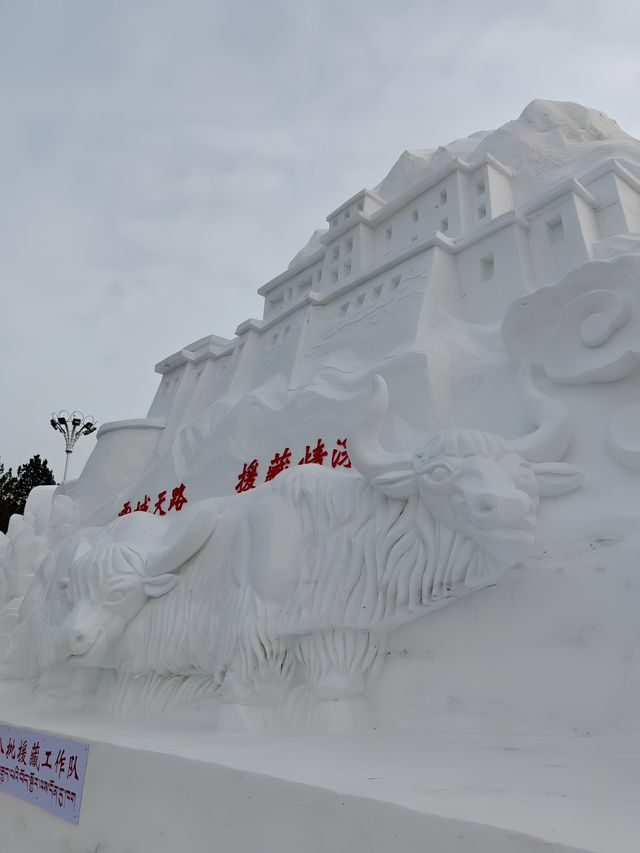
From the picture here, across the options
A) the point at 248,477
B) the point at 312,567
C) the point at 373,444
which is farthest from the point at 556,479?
the point at 248,477

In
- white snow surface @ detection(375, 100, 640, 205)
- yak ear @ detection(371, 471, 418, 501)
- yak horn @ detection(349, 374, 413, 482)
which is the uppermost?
white snow surface @ detection(375, 100, 640, 205)

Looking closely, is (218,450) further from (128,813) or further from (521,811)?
(521,811)

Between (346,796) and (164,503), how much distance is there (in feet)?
15.6

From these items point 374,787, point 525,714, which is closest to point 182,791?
point 374,787

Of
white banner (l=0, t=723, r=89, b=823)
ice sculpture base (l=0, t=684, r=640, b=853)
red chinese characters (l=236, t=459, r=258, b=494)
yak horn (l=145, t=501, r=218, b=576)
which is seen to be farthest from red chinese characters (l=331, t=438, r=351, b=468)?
white banner (l=0, t=723, r=89, b=823)

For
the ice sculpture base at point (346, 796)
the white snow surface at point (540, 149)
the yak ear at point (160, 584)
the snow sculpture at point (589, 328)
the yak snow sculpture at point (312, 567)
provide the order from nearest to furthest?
the ice sculpture base at point (346, 796)
the yak snow sculpture at point (312, 567)
the snow sculpture at point (589, 328)
the yak ear at point (160, 584)
the white snow surface at point (540, 149)

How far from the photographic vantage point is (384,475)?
2627 mm

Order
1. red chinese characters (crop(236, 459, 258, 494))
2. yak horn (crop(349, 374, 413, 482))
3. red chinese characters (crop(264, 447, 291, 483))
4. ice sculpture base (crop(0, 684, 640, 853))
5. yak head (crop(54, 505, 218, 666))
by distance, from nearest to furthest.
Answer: ice sculpture base (crop(0, 684, 640, 853)), yak horn (crop(349, 374, 413, 482)), yak head (crop(54, 505, 218, 666)), red chinese characters (crop(264, 447, 291, 483)), red chinese characters (crop(236, 459, 258, 494))

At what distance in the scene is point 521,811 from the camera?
4.21 feet

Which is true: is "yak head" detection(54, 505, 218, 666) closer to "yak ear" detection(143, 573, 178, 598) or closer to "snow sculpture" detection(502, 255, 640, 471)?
"yak ear" detection(143, 573, 178, 598)

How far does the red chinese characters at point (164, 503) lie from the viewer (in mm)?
5688

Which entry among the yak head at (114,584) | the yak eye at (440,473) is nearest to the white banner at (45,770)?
the yak head at (114,584)

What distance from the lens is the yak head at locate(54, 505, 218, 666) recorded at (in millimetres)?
Answer: 3246

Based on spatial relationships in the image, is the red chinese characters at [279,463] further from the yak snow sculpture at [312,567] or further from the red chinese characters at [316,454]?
the yak snow sculpture at [312,567]
